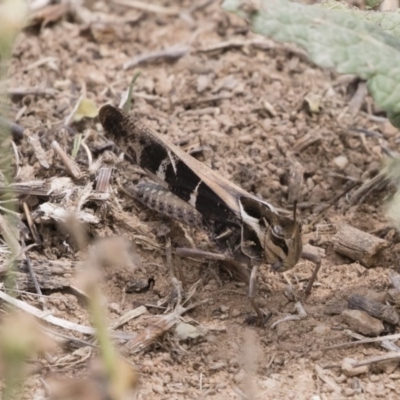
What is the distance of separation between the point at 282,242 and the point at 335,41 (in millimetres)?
654

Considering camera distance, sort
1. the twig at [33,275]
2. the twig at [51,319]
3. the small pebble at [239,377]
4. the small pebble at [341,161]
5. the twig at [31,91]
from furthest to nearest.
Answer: the twig at [31,91]
the small pebble at [341,161]
the twig at [33,275]
the twig at [51,319]
the small pebble at [239,377]

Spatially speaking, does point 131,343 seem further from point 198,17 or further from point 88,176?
point 198,17

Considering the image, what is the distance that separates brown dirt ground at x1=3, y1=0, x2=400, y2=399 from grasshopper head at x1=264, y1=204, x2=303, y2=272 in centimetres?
15

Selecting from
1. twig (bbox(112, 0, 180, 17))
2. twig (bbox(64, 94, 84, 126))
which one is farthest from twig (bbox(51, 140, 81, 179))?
twig (bbox(112, 0, 180, 17))

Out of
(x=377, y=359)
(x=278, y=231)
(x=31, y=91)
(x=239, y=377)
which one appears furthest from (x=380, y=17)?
(x=31, y=91)

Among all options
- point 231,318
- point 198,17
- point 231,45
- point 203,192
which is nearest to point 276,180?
point 203,192

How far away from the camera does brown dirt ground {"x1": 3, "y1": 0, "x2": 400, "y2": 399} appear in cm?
220

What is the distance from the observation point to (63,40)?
3.71 m

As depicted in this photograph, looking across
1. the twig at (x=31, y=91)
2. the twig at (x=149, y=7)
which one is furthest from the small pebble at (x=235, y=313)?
the twig at (x=149, y=7)

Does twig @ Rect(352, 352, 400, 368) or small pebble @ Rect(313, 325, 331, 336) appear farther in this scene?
small pebble @ Rect(313, 325, 331, 336)

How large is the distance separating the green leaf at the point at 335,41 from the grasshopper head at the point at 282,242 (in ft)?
1.58

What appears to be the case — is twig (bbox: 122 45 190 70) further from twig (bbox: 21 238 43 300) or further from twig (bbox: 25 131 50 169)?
twig (bbox: 21 238 43 300)

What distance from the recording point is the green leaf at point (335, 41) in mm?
2240

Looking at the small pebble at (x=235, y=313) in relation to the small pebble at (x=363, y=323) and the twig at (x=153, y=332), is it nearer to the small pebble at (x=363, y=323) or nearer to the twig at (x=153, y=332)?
the twig at (x=153, y=332)
